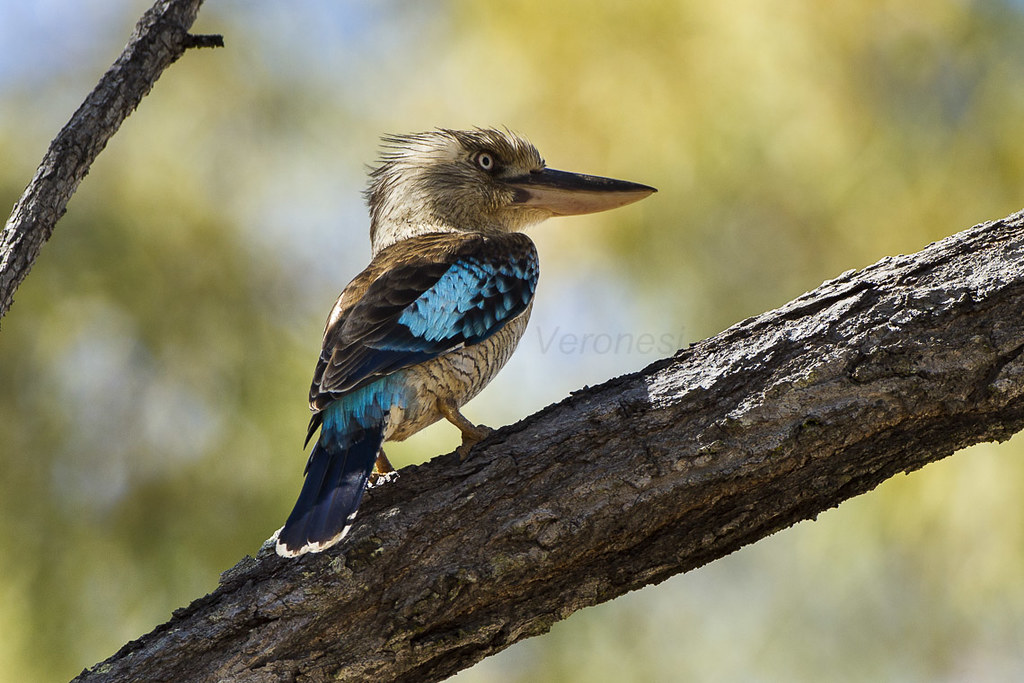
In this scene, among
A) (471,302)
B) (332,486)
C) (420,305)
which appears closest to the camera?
(332,486)

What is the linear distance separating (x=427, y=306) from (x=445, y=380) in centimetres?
24

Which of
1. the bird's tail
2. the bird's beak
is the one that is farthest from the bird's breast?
the bird's beak

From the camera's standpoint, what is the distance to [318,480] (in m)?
2.79

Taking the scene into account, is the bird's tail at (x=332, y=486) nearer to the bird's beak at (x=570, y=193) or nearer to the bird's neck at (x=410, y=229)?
the bird's neck at (x=410, y=229)

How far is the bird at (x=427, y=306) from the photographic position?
9.45ft

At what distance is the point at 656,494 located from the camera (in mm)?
2547

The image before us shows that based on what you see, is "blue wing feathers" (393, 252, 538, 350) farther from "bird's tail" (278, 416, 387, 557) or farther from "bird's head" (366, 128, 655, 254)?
"bird's head" (366, 128, 655, 254)

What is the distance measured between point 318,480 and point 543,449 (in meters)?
0.62

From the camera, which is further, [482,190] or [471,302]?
[482,190]

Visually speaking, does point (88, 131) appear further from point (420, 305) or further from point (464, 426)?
point (464, 426)

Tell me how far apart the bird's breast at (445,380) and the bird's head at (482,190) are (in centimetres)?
93

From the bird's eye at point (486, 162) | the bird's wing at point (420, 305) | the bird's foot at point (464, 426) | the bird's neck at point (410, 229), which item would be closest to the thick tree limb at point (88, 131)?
the bird's wing at point (420, 305)

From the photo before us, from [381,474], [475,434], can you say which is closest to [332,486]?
[381,474]

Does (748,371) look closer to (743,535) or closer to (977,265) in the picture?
(743,535)
